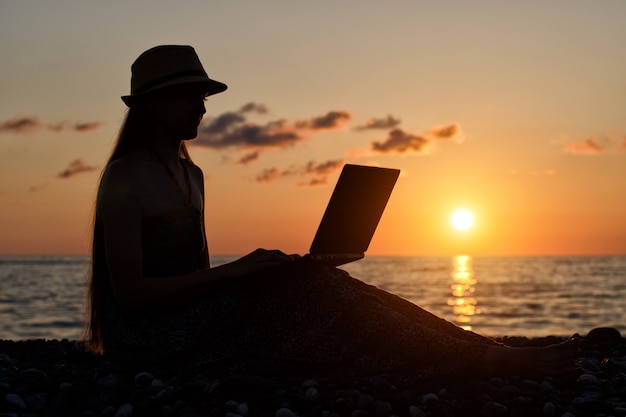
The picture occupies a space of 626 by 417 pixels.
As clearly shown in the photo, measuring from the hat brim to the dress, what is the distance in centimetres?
90

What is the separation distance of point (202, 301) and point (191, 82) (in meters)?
1.58

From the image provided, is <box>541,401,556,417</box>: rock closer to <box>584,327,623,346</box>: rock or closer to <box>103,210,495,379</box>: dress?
<box>103,210,495,379</box>: dress

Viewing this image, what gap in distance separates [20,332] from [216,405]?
16.5m

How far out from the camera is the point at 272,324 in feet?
15.9

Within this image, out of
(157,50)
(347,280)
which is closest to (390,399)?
(347,280)

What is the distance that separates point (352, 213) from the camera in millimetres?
4762

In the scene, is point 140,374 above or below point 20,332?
above

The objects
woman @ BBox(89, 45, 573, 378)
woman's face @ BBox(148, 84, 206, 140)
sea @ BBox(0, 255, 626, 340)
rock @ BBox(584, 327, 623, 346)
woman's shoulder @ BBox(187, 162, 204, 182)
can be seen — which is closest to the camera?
woman @ BBox(89, 45, 573, 378)

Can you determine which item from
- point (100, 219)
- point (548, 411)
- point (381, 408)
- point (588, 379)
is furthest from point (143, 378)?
point (588, 379)

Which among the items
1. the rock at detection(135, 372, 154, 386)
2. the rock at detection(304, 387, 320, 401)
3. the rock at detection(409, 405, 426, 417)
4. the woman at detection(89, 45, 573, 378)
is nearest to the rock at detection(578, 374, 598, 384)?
the woman at detection(89, 45, 573, 378)

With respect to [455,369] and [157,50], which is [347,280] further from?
[157,50]

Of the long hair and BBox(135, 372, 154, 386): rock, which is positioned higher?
the long hair

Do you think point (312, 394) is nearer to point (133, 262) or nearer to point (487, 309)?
point (133, 262)

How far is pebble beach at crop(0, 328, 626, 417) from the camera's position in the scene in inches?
166
